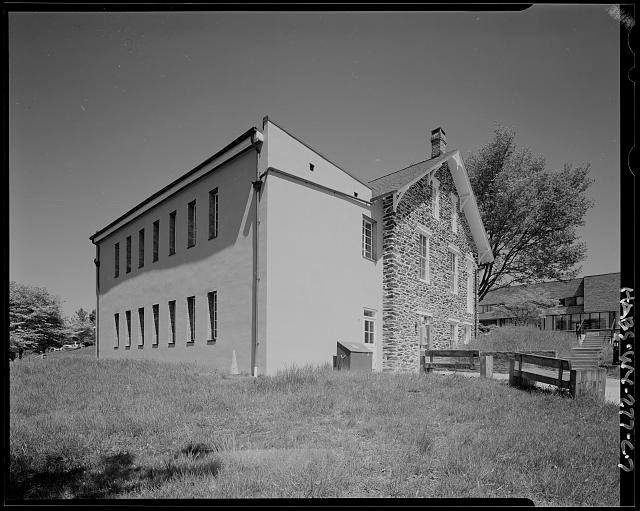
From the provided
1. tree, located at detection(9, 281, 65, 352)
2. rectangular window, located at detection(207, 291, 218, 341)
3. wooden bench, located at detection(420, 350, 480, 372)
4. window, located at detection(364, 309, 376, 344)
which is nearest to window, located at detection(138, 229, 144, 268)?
rectangular window, located at detection(207, 291, 218, 341)

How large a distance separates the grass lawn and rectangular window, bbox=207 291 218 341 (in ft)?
5.61

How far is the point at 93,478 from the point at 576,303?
3.71 meters

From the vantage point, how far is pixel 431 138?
139 inches

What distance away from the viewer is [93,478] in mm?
2730

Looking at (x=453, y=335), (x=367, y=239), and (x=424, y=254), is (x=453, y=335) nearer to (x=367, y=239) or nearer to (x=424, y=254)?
(x=424, y=254)

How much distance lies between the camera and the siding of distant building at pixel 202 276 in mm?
5189

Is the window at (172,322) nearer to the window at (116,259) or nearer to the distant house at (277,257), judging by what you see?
the distant house at (277,257)

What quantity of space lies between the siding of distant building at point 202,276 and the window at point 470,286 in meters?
2.72

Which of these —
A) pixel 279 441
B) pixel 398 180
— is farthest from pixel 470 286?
pixel 279 441

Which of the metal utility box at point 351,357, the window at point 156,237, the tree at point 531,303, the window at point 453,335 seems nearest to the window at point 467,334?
the window at point 453,335

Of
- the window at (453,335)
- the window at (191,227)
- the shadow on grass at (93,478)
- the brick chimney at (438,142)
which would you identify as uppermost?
the brick chimney at (438,142)

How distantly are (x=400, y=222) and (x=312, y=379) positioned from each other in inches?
129

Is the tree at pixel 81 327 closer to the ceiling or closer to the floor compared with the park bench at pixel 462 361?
closer to the ceiling
